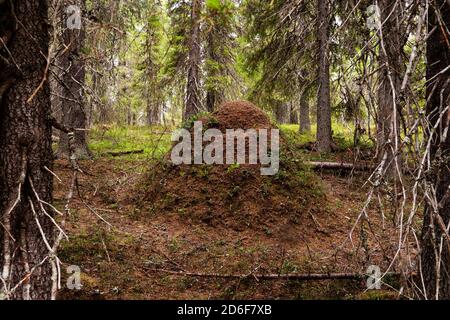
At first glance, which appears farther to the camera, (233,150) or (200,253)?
(233,150)

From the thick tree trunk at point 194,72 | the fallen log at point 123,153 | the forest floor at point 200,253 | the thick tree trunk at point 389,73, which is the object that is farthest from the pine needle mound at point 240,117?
the fallen log at point 123,153

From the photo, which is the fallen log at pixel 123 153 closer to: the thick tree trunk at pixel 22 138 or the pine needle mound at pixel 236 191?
the pine needle mound at pixel 236 191

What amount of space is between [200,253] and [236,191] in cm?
154

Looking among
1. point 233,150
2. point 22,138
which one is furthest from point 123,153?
point 22,138

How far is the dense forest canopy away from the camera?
2473 mm

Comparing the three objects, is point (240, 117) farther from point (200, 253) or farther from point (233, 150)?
point (200, 253)

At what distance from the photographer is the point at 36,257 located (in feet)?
10.8

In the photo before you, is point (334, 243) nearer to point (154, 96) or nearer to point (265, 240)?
point (265, 240)

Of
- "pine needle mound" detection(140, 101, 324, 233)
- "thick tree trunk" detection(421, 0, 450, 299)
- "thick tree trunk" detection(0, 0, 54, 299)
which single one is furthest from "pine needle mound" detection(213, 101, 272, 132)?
"thick tree trunk" detection(0, 0, 54, 299)

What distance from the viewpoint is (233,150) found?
7145mm

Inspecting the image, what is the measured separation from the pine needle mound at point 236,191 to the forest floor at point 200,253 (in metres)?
0.16

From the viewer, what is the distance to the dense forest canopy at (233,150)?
2473 mm

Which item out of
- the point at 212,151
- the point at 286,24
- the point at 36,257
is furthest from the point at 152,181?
the point at 286,24

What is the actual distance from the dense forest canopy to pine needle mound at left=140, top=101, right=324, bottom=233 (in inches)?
1.0
